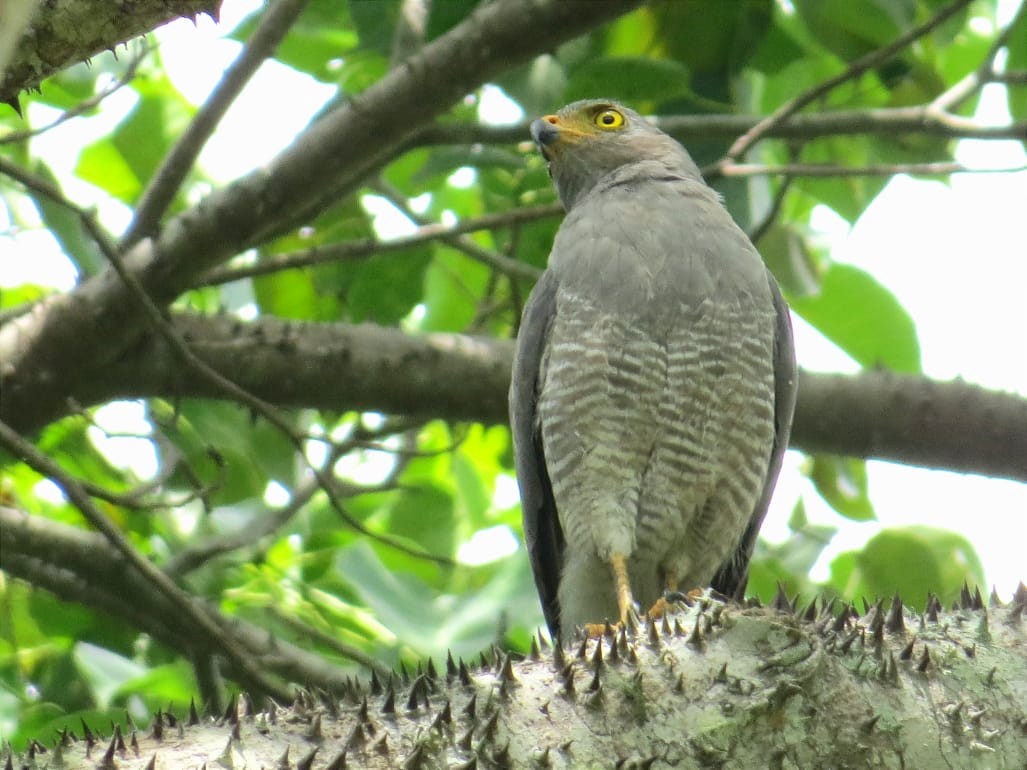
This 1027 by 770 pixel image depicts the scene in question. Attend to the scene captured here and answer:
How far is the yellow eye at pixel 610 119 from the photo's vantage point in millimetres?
5184

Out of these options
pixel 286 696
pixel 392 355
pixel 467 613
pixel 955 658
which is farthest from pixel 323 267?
pixel 955 658

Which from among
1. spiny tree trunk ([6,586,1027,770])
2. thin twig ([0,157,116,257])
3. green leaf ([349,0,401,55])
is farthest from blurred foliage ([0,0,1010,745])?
spiny tree trunk ([6,586,1027,770])

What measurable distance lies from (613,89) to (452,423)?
1376mm

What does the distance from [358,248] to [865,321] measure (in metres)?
2.19

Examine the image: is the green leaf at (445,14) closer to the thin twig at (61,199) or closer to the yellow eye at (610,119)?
the yellow eye at (610,119)

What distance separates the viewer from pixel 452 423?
490cm

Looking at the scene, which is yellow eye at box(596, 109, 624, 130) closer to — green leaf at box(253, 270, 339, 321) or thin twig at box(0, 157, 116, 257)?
green leaf at box(253, 270, 339, 321)

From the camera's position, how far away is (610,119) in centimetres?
520

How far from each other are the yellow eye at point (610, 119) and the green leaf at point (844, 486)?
1.61m

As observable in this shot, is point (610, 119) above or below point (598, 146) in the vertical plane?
above

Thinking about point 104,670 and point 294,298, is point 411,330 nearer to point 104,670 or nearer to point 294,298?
point 294,298

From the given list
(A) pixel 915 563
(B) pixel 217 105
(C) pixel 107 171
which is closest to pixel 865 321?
(A) pixel 915 563

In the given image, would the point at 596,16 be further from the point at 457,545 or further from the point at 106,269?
the point at 457,545

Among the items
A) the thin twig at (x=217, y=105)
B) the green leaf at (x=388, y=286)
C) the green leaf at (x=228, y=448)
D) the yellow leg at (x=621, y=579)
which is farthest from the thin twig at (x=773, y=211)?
the green leaf at (x=228, y=448)
